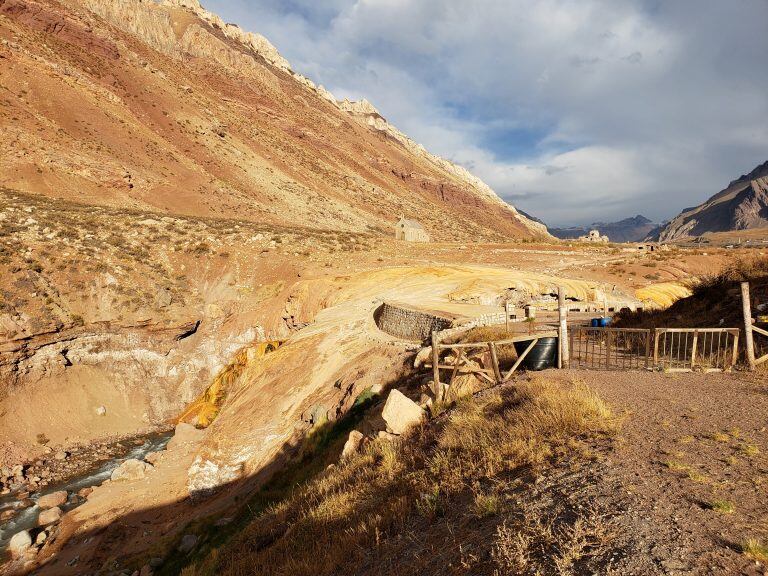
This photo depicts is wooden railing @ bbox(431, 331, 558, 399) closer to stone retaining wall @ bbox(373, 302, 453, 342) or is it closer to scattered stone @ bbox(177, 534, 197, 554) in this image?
stone retaining wall @ bbox(373, 302, 453, 342)

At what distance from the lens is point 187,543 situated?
39.7ft

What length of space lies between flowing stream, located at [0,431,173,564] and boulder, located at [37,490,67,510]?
6.6 inches

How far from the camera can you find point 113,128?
5672 centimetres

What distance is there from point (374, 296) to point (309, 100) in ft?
366

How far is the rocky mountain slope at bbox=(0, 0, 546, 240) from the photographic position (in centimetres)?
4775

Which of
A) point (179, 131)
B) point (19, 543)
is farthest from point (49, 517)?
point (179, 131)

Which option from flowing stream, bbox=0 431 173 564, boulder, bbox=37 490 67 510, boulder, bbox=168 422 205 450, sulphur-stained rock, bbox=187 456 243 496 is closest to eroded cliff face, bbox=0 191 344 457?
flowing stream, bbox=0 431 173 564

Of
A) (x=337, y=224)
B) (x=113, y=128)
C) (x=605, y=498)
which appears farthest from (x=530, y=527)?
(x=113, y=128)

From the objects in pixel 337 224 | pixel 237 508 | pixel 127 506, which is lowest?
pixel 127 506

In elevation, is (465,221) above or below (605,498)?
above

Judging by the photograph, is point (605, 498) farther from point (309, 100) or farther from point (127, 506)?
point (309, 100)

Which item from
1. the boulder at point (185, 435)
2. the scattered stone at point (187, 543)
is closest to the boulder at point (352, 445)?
the scattered stone at point (187, 543)

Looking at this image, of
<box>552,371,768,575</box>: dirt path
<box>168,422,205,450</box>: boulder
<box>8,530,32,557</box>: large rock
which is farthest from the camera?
<box>168,422,205,450</box>: boulder

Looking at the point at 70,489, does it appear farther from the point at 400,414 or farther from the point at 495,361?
the point at 495,361
